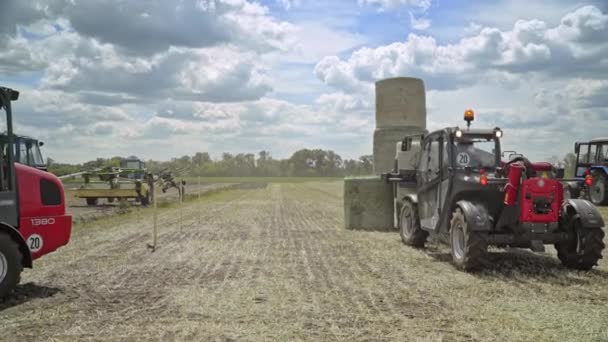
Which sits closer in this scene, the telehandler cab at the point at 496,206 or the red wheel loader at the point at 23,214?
the red wheel loader at the point at 23,214

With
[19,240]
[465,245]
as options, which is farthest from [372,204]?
[19,240]

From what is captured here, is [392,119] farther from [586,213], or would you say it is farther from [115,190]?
[115,190]

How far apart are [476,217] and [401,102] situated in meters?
7.15

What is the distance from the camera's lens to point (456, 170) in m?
9.31

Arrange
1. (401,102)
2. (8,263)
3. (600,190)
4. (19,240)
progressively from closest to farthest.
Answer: (8,263), (19,240), (401,102), (600,190)

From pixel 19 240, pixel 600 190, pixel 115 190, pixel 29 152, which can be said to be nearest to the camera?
pixel 19 240

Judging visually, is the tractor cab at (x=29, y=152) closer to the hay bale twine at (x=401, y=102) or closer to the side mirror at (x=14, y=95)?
the side mirror at (x=14, y=95)

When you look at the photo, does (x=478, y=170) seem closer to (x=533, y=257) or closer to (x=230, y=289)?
(x=533, y=257)

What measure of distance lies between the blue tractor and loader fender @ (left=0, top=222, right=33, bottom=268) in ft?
59.8

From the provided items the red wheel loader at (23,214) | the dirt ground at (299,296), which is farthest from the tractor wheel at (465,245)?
the red wheel loader at (23,214)

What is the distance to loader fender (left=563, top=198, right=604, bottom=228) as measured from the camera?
8.32 m

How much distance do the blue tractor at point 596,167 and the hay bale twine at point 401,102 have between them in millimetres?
8329

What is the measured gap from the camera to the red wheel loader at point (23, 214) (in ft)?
21.8

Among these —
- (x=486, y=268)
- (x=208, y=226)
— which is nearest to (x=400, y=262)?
(x=486, y=268)
